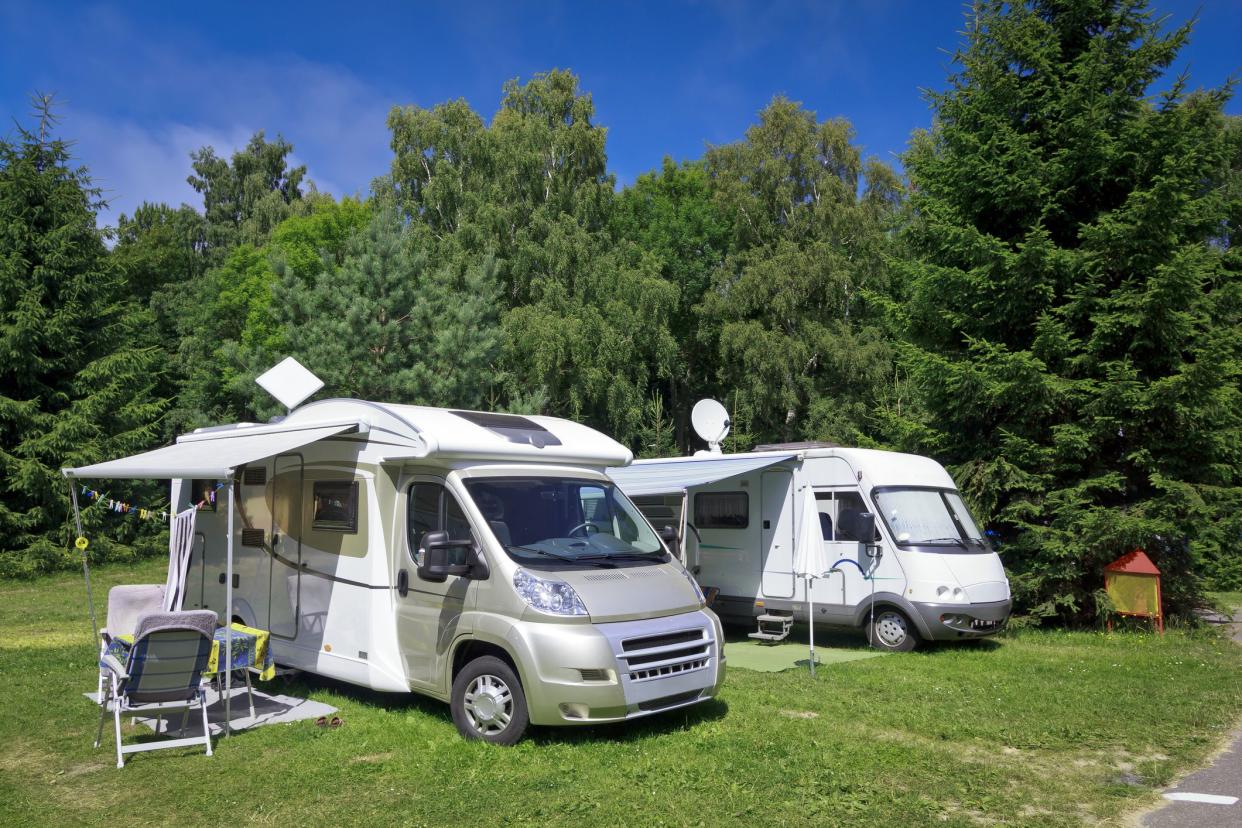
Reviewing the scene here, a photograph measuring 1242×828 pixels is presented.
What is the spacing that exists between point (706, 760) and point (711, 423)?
8707 millimetres

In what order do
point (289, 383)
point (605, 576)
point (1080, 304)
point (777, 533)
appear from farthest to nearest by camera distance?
1. point (1080, 304)
2. point (777, 533)
3. point (289, 383)
4. point (605, 576)

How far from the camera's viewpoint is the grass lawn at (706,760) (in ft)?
17.7

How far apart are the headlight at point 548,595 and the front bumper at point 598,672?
0.12 m

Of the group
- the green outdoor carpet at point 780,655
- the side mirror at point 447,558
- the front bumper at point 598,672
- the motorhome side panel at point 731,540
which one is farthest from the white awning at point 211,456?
the motorhome side panel at point 731,540

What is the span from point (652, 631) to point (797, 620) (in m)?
6.87

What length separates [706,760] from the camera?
20.6 ft

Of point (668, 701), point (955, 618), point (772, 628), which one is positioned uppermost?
point (955, 618)

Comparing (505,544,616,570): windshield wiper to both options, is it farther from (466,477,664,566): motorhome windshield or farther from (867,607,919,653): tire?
(867,607,919,653): tire

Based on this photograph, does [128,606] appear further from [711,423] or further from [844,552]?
[711,423]

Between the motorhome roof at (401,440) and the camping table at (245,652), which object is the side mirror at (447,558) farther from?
the camping table at (245,652)

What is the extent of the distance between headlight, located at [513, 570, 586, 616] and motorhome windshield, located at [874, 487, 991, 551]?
5889mm

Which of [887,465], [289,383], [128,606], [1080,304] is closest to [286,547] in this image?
[128,606]

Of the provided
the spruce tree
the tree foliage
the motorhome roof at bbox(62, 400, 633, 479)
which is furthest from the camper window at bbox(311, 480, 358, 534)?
the tree foliage

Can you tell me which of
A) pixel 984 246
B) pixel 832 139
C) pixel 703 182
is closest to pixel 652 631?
pixel 984 246
